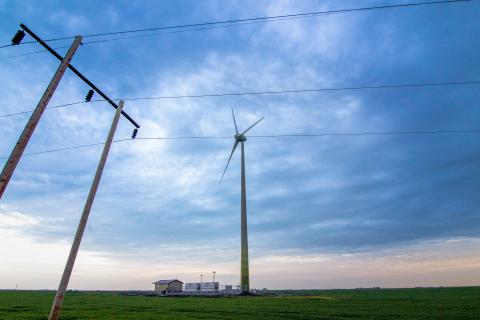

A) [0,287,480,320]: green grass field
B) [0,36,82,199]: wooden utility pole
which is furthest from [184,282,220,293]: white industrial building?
[0,36,82,199]: wooden utility pole

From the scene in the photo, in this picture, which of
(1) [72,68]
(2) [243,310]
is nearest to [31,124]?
(1) [72,68]

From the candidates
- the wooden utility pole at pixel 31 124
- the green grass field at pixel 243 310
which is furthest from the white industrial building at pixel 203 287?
the wooden utility pole at pixel 31 124

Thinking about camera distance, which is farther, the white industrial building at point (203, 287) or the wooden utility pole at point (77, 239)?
the white industrial building at point (203, 287)

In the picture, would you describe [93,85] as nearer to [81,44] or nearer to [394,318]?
[81,44]

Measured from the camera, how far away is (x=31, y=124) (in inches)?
528

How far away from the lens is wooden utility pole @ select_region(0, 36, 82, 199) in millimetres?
12422

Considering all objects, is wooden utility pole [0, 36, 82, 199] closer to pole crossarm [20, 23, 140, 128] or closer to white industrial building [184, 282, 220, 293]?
pole crossarm [20, 23, 140, 128]

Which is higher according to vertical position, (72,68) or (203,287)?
(72,68)

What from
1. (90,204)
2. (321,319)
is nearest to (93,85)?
(90,204)

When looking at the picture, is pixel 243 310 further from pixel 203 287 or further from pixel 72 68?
pixel 203 287

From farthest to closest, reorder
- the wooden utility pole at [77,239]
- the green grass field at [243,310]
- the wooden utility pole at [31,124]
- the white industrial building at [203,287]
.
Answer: the white industrial building at [203,287]
the green grass field at [243,310]
the wooden utility pole at [77,239]
the wooden utility pole at [31,124]

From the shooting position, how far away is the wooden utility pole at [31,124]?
489 inches

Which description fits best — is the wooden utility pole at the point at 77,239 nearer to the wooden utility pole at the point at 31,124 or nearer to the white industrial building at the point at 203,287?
the wooden utility pole at the point at 31,124

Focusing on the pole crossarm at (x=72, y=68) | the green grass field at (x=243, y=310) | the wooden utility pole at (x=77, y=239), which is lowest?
the green grass field at (x=243, y=310)
